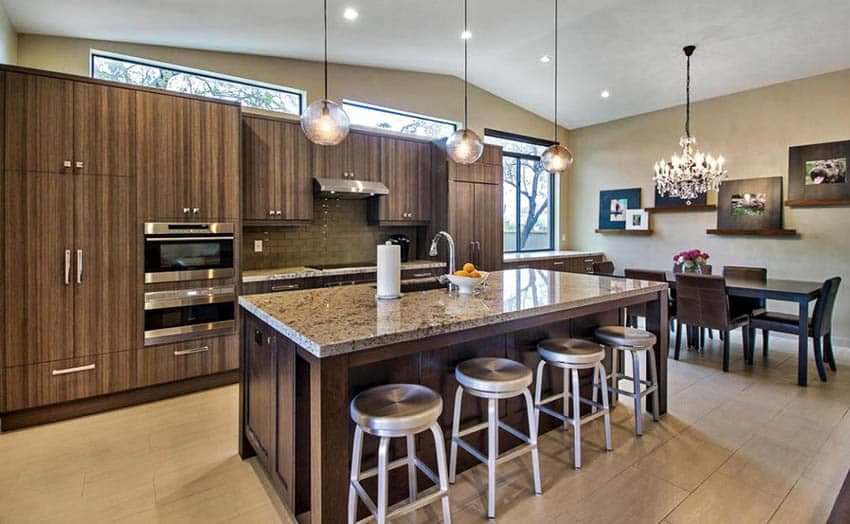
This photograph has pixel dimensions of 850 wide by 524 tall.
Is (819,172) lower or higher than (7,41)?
lower

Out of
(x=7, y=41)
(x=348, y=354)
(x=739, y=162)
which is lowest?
(x=348, y=354)

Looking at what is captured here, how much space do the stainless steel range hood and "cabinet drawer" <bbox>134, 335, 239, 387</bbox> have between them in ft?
5.42

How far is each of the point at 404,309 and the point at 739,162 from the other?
18.2ft

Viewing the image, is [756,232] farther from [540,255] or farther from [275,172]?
[275,172]

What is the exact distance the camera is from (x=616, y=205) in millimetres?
6816

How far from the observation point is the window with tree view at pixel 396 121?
506 centimetres

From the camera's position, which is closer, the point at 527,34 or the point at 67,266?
the point at 67,266

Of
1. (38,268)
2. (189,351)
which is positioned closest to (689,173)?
(189,351)

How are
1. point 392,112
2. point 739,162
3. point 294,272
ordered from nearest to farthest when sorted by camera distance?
point 294,272
point 392,112
point 739,162

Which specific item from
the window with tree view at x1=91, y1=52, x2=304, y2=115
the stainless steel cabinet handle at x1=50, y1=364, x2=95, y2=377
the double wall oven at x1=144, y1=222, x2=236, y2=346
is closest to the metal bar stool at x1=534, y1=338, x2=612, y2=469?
the double wall oven at x1=144, y1=222, x2=236, y2=346

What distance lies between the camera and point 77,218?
2.99m

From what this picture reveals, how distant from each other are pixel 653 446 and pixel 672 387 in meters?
1.24

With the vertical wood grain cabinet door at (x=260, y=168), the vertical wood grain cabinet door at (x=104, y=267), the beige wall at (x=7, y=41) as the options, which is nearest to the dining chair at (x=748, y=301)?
the vertical wood grain cabinet door at (x=260, y=168)

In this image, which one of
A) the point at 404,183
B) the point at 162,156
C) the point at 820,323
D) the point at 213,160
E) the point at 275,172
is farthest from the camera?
the point at 404,183
